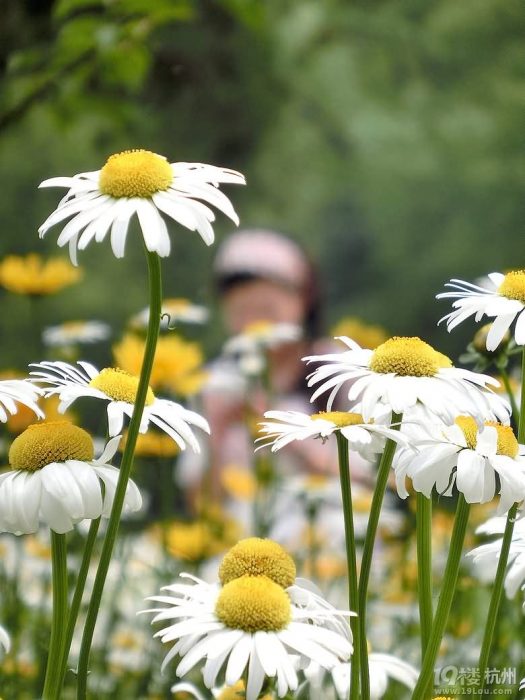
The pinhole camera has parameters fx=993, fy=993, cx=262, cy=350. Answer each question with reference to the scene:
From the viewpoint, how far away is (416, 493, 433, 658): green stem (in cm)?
28

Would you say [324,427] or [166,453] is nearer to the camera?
[324,427]

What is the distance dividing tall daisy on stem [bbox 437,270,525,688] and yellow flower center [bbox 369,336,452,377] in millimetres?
15

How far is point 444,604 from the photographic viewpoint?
0.85ft

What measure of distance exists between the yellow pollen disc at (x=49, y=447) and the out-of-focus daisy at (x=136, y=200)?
0.16 ft

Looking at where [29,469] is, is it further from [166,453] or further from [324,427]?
[166,453]

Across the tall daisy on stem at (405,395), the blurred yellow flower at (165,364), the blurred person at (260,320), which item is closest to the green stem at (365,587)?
the tall daisy on stem at (405,395)

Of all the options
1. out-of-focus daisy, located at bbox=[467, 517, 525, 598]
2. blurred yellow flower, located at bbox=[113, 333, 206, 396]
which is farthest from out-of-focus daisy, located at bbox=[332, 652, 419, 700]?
blurred yellow flower, located at bbox=[113, 333, 206, 396]

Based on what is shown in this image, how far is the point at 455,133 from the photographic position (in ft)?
4.81

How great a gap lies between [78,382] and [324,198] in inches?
47.9

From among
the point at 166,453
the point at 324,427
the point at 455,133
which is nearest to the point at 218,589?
the point at 324,427

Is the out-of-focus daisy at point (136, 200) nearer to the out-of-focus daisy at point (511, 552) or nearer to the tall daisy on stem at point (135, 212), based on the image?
the tall daisy on stem at point (135, 212)

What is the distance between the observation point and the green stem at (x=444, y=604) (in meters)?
0.25

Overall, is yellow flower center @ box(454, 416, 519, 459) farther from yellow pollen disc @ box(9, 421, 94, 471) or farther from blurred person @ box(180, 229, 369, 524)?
blurred person @ box(180, 229, 369, 524)

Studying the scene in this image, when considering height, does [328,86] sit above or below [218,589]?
above
